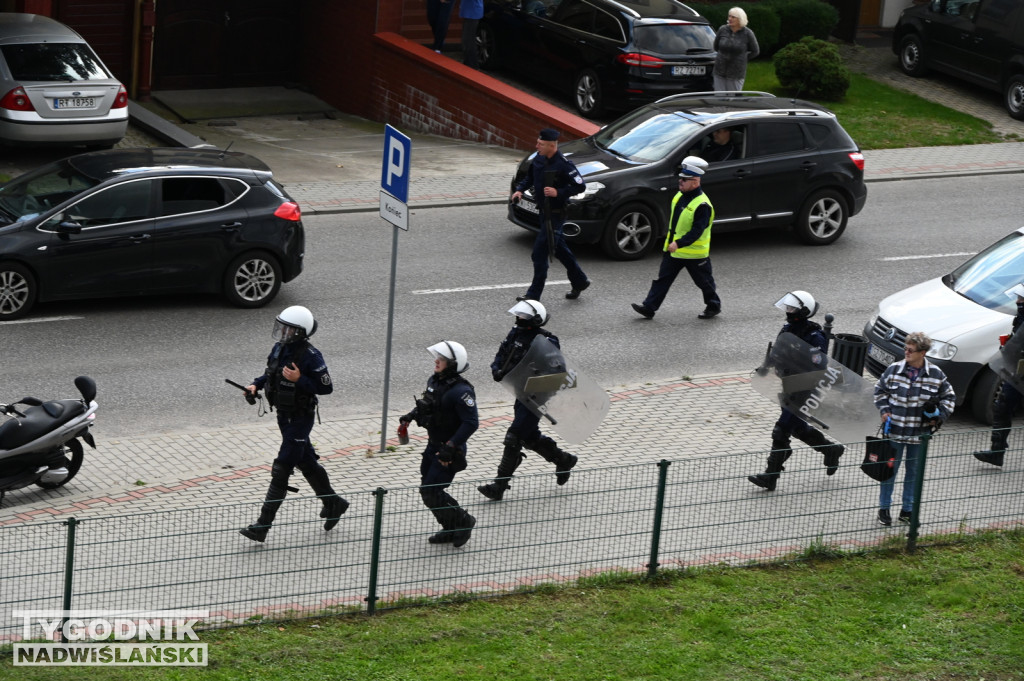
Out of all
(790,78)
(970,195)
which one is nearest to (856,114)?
(790,78)

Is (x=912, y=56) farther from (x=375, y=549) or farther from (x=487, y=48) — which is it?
(x=375, y=549)

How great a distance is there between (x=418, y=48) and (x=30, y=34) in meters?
6.75

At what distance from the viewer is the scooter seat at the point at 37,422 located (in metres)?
9.74

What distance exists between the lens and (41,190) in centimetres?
1402

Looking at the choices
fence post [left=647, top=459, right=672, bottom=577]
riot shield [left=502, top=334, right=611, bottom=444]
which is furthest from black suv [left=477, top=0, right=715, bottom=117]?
fence post [left=647, top=459, right=672, bottom=577]

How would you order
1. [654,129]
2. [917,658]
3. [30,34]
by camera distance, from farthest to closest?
[30,34]
[654,129]
[917,658]

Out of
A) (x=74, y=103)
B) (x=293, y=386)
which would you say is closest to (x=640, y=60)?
(x=74, y=103)

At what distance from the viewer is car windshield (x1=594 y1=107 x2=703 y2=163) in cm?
1680

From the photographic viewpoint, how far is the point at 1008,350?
1108 cm

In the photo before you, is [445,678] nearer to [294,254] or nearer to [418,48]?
[294,254]

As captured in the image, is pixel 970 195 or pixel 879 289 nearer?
pixel 879 289

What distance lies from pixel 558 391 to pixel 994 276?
531 centimetres

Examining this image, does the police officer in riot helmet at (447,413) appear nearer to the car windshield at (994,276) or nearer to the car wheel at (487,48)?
the car windshield at (994,276)

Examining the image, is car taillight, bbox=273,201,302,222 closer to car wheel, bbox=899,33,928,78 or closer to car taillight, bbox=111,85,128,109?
car taillight, bbox=111,85,128,109
